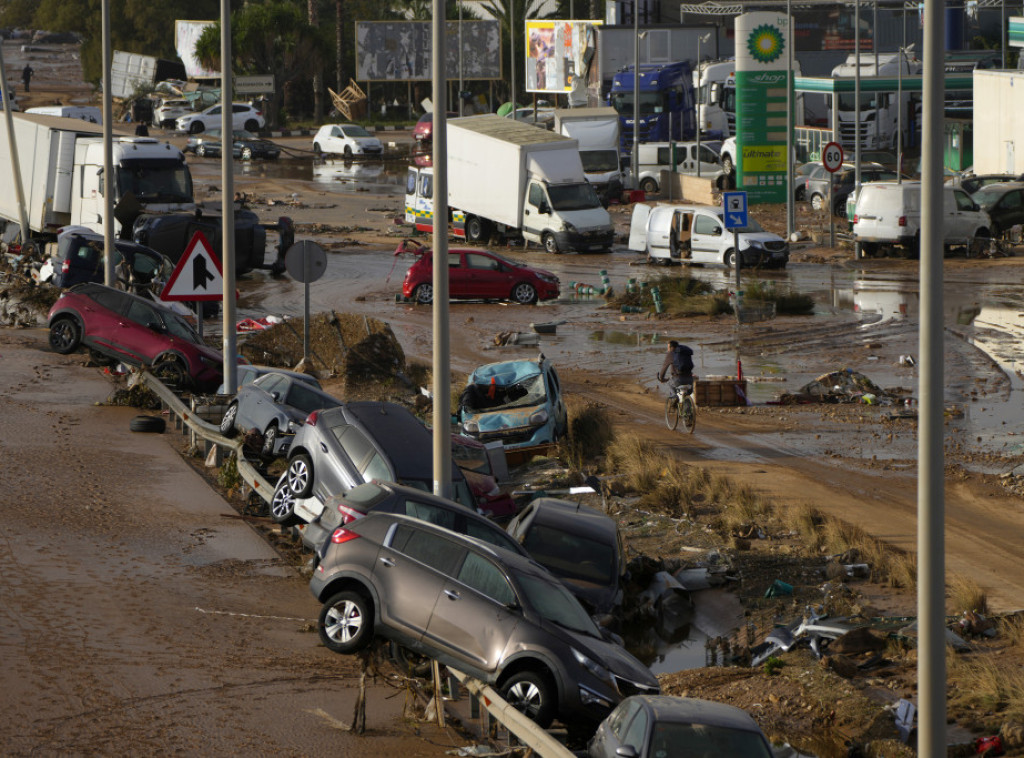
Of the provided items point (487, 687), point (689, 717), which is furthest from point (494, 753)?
point (689, 717)

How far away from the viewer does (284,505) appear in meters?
15.2

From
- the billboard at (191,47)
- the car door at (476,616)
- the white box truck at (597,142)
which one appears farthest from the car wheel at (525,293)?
the billboard at (191,47)

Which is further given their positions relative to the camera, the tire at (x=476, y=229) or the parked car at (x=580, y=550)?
the tire at (x=476, y=229)

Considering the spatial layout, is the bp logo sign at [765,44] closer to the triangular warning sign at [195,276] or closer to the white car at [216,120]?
the triangular warning sign at [195,276]

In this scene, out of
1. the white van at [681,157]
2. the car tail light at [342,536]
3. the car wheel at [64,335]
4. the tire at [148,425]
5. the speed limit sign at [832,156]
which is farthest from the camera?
the white van at [681,157]

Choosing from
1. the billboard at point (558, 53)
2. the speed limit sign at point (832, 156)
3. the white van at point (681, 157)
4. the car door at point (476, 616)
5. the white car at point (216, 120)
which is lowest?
the car door at point (476, 616)

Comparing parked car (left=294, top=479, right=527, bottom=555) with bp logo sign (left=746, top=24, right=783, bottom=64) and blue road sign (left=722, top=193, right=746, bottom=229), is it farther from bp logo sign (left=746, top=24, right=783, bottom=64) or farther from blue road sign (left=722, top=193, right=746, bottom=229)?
bp logo sign (left=746, top=24, right=783, bottom=64)

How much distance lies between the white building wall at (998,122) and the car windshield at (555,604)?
39400 millimetres

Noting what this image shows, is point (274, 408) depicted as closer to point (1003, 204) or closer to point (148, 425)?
point (148, 425)

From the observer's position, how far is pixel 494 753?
9.88 m

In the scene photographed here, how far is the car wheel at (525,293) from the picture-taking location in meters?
33.1

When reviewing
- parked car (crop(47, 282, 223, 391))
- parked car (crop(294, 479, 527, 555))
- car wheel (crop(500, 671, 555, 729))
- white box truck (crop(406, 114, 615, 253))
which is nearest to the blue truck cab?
white box truck (crop(406, 114, 615, 253))

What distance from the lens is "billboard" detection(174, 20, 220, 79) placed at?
88.8 m

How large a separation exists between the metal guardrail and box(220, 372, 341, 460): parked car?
0.34m
